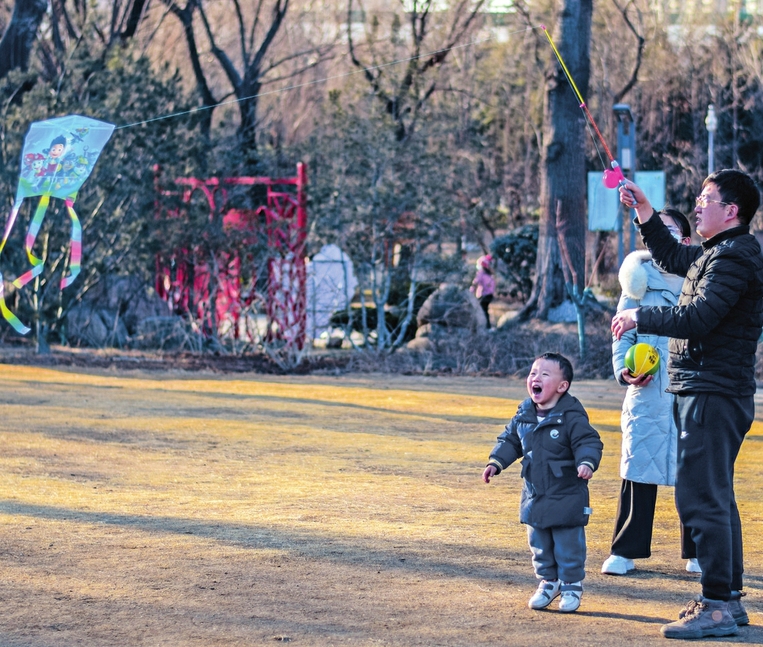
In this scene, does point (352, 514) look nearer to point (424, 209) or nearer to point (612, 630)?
point (612, 630)

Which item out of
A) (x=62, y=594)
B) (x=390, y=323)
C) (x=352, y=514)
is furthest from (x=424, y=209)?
(x=62, y=594)

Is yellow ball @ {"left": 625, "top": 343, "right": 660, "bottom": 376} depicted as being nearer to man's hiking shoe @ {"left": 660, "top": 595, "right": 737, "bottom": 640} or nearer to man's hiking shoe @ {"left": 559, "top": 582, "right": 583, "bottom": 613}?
man's hiking shoe @ {"left": 559, "top": 582, "right": 583, "bottom": 613}

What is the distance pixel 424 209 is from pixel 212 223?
353 cm

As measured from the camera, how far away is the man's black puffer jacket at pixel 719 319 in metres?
4.57

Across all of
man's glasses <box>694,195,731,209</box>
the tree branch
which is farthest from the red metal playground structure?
the tree branch

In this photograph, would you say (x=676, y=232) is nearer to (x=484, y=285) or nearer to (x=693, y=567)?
(x=693, y=567)

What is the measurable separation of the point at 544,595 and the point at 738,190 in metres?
1.86

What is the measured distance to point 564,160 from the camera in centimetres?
1919

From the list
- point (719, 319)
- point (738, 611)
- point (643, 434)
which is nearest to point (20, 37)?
point (643, 434)

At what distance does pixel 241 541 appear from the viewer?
6.16 meters

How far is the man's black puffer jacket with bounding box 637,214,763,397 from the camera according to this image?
180 inches

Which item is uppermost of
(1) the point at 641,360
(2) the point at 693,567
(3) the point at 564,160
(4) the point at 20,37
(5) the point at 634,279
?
(4) the point at 20,37

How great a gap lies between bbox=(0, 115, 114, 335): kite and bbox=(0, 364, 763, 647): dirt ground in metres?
1.62

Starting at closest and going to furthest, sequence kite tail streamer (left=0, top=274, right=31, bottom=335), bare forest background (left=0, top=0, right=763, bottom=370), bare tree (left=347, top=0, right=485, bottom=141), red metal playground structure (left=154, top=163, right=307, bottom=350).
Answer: kite tail streamer (left=0, top=274, right=31, bottom=335) → bare forest background (left=0, top=0, right=763, bottom=370) → red metal playground structure (left=154, top=163, right=307, bottom=350) → bare tree (left=347, top=0, right=485, bottom=141)
